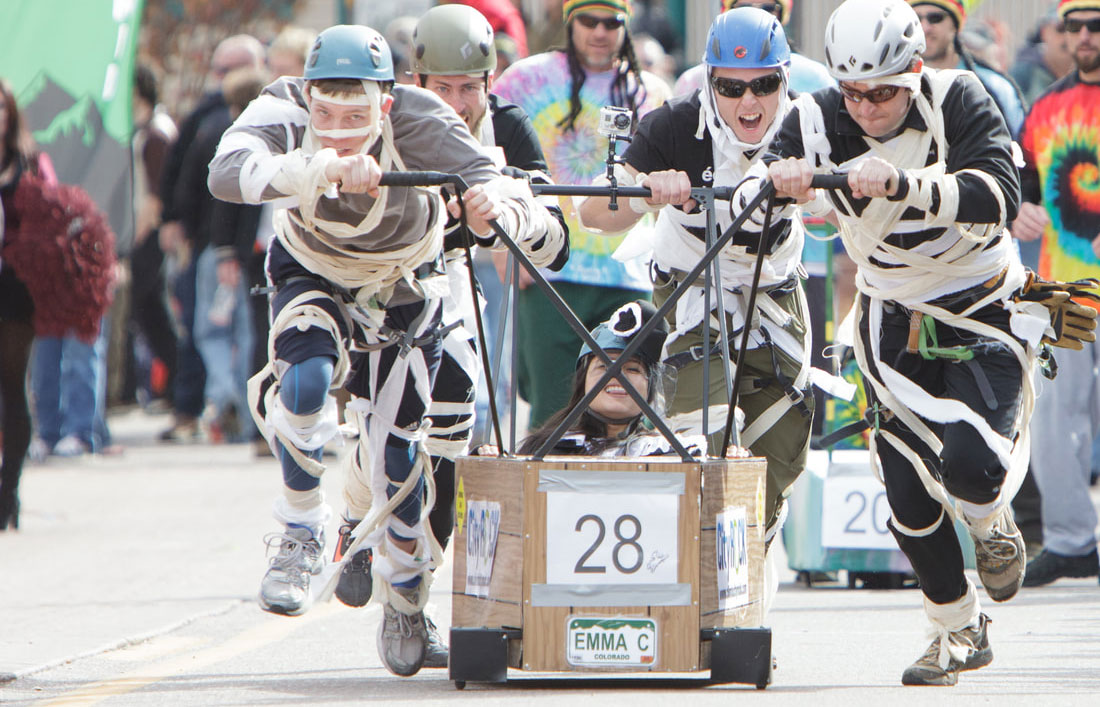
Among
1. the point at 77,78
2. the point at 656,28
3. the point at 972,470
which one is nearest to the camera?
the point at 972,470

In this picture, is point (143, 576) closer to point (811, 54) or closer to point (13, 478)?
point (13, 478)

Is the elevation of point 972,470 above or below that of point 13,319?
below

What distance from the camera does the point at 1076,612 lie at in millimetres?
7977

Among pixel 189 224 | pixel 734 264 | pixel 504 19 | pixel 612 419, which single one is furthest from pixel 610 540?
pixel 189 224

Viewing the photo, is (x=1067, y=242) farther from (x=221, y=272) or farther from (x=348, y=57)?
(x=221, y=272)

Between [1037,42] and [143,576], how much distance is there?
8050 millimetres

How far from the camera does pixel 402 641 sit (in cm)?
656

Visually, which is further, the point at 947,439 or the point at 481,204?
the point at 947,439

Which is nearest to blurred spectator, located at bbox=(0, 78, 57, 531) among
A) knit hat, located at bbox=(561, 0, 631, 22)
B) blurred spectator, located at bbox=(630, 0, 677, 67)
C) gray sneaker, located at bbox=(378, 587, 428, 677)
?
knit hat, located at bbox=(561, 0, 631, 22)

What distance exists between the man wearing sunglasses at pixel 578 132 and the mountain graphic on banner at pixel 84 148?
3.60 meters

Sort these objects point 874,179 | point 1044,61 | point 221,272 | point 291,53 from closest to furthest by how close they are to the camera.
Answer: point 874,179 < point 291,53 < point 1044,61 < point 221,272

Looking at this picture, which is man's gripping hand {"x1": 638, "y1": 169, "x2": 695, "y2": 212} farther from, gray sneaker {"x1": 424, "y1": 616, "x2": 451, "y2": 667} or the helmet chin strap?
gray sneaker {"x1": 424, "y1": 616, "x2": 451, "y2": 667}

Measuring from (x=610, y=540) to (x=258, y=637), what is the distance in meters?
2.29

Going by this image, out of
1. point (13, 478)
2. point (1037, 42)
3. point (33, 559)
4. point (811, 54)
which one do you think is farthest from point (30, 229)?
point (811, 54)
